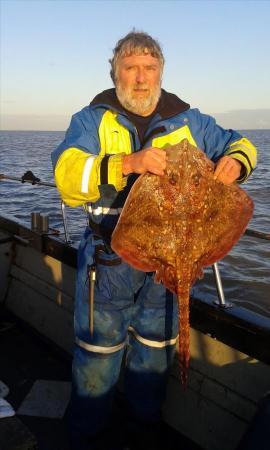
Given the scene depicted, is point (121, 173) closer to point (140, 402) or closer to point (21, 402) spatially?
point (140, 402)

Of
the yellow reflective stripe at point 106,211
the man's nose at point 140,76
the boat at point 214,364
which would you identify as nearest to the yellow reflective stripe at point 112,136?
the man's nose at point 140,76

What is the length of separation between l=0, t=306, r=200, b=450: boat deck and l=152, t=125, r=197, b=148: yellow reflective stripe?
8.27 feet

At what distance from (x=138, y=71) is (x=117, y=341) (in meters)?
2.00

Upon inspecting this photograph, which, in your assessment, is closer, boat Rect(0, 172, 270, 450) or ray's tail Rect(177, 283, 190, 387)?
ray's tail Rect(177, 283, 190, 387)

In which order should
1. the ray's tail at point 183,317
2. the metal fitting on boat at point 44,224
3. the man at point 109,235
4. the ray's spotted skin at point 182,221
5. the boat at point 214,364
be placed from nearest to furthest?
the ray's spotted skin at point 182,221 < the ray's tail at point 183,317 < the man at point 109,235 < the boat at point 214,364 < the metal fitting on boat at point 44,224

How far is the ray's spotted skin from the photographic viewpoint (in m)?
2.42

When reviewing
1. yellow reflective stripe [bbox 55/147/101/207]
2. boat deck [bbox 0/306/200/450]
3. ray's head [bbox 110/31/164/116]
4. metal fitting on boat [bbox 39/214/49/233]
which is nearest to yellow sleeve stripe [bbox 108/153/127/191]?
yellow reflective stripe [bbox 55/147/101/207]

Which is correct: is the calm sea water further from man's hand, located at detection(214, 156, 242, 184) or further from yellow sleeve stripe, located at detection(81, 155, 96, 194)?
yellow sleeve stripe, located at detection(81, 155, 96, 194)

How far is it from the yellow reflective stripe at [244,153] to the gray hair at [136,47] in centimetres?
86

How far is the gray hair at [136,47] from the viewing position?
2943 mm

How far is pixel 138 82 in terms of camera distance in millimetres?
2943

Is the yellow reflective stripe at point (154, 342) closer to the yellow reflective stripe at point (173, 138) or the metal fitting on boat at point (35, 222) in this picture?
the yellow reflective stripe at point (173, 138)

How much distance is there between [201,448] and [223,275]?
22.6 feet

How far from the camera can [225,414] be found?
3.33 m
